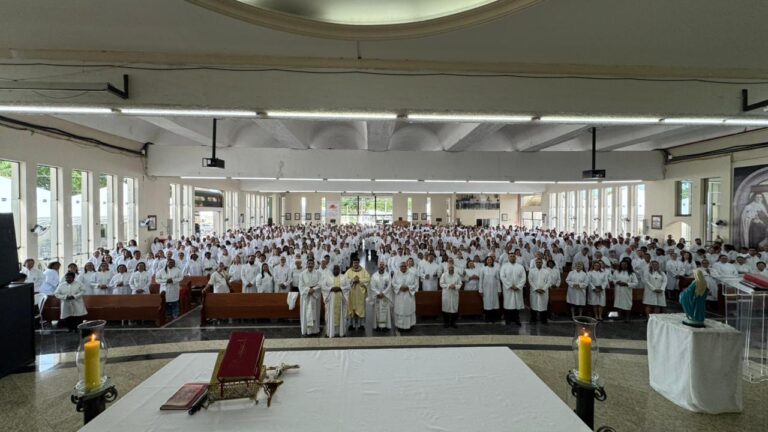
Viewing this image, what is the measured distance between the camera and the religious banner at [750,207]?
10.7m

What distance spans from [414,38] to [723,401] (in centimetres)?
541

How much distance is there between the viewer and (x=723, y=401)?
12.6 ft

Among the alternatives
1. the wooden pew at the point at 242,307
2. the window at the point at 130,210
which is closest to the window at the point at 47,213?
the window at the point at 130,210

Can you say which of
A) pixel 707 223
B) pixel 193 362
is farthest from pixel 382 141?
pixel 707 223

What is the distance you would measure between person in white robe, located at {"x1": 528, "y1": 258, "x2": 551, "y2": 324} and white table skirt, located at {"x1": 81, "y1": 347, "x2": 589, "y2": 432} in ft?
20.4

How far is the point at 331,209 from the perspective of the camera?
36.9 metres

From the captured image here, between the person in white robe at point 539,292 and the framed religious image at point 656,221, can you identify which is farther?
the framed religious image at point 656,221

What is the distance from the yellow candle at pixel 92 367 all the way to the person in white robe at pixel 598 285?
9485 mm

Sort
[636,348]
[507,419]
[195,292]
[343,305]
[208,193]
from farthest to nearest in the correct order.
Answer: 1. [208,193]
2. [195,292]
3. [343,305]
4. [636,348]
5. [507,419]

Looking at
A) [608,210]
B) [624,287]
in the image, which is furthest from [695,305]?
[608,210]

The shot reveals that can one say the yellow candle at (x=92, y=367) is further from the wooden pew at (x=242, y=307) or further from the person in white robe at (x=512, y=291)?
the person in white robe at (x=512, y=291)

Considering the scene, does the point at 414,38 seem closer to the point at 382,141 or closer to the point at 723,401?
the point at 723,401

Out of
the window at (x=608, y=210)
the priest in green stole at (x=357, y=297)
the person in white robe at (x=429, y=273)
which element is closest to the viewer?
the priest in green stole at (x=357, y=297)

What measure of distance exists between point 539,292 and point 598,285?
160 cm
